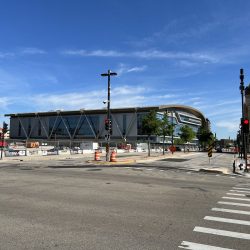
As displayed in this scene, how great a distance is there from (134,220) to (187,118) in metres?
182

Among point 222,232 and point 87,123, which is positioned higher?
point 87,123

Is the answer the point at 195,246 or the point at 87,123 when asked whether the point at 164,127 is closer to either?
the point at 195,246

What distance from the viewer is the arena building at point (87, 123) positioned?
157 metres

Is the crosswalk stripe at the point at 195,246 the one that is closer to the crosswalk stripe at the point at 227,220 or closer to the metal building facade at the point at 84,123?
the crosswalk stripe at the point at 227,220

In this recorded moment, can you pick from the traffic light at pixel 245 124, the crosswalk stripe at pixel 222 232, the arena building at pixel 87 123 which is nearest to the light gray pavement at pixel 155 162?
the traffic light at pixel 245 124

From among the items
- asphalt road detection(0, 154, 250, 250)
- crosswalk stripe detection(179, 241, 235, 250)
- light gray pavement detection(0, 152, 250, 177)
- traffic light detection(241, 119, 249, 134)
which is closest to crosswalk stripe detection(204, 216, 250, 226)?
asphalt road detection(0, 154, 250, 250)

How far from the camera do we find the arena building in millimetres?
156750

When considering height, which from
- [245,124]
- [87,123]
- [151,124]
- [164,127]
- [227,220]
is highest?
[87,123]

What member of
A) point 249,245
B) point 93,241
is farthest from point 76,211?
point 249,245

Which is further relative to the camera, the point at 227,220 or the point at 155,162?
the point at 155,162

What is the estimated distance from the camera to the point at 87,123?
16762 centimetres

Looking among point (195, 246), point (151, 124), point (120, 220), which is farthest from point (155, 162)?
point (195, 246)

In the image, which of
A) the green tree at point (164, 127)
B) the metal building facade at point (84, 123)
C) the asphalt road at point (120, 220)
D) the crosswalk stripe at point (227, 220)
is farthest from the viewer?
the metal building facade at point (84, 123)

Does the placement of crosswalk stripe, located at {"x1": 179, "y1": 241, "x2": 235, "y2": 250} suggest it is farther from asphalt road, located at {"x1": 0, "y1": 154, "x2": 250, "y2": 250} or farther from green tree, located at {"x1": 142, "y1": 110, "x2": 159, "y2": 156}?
green tree, located at {"x1": 142, "y1": 110, "x2": 159, "y2": 156}
